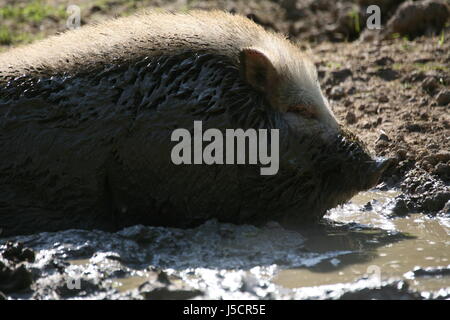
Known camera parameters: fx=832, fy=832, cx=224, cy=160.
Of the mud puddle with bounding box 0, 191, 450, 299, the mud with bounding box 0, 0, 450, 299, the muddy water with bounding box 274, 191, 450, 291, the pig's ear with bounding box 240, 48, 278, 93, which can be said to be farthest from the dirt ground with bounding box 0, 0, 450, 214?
the pig's ear with bounding box 240, 48, 278, 93

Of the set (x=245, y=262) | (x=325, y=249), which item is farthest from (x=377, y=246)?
(x=245, y=262)

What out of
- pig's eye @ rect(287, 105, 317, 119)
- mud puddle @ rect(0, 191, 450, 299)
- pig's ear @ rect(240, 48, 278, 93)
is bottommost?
mud puddle @ rect(0, 191, 450, 299)

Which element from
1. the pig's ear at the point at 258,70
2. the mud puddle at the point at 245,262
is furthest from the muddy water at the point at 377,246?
the pig's ear at the point at 258,70

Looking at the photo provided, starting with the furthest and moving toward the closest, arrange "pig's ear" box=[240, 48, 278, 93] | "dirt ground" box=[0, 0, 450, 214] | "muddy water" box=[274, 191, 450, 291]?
1. "dirt ground" box=[0, 0, 450, 214]
2. "pig's ear" box=[240, 48, 278, 93]
3. "muddy water" box=[274, 191, 450, 291]

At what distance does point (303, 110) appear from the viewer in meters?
6.15

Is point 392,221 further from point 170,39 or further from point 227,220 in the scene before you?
point 170,39

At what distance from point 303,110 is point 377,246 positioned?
1142 mm

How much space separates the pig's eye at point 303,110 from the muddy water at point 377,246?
877 mm

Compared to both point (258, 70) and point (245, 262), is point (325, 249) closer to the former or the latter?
point (245, 262)

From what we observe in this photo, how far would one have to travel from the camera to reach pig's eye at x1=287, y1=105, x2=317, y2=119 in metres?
6.11

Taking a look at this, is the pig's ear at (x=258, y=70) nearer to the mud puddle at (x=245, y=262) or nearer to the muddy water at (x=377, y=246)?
the mud puddle at (x=245, y=262)

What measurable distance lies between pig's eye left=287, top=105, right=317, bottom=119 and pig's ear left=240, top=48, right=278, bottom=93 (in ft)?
0.81

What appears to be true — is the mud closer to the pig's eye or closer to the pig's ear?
the pig's eye
